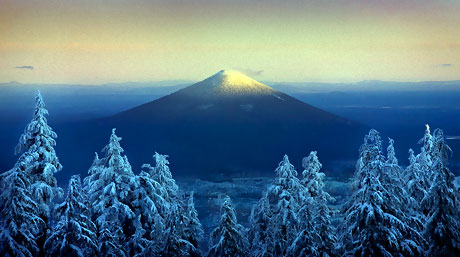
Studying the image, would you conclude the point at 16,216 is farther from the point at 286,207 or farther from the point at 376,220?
the point at 376,220

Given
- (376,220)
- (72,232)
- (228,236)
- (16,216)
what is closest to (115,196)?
(72,232)

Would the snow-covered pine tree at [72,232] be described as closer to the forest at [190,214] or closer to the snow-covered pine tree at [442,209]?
the forest at [190,214]

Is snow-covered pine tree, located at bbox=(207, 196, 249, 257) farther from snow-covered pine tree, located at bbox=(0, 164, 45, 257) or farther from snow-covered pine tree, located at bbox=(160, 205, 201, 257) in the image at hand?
snow-covered pine tree, located at bbox=(0, 164, 45, 257)

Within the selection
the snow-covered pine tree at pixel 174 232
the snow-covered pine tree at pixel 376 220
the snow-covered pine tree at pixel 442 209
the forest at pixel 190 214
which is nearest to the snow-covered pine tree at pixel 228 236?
the forest at pixel 190 214

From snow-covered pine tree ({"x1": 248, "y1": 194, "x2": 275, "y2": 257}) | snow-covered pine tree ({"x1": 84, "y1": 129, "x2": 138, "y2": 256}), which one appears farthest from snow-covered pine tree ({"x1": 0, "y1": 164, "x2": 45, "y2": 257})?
snow-covered pine tree ({"x1": 248, "y1": 194, "x2": 275, "y2": 257})

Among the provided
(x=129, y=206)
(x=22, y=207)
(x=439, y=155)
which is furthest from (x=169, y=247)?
(x=439, y=155)
